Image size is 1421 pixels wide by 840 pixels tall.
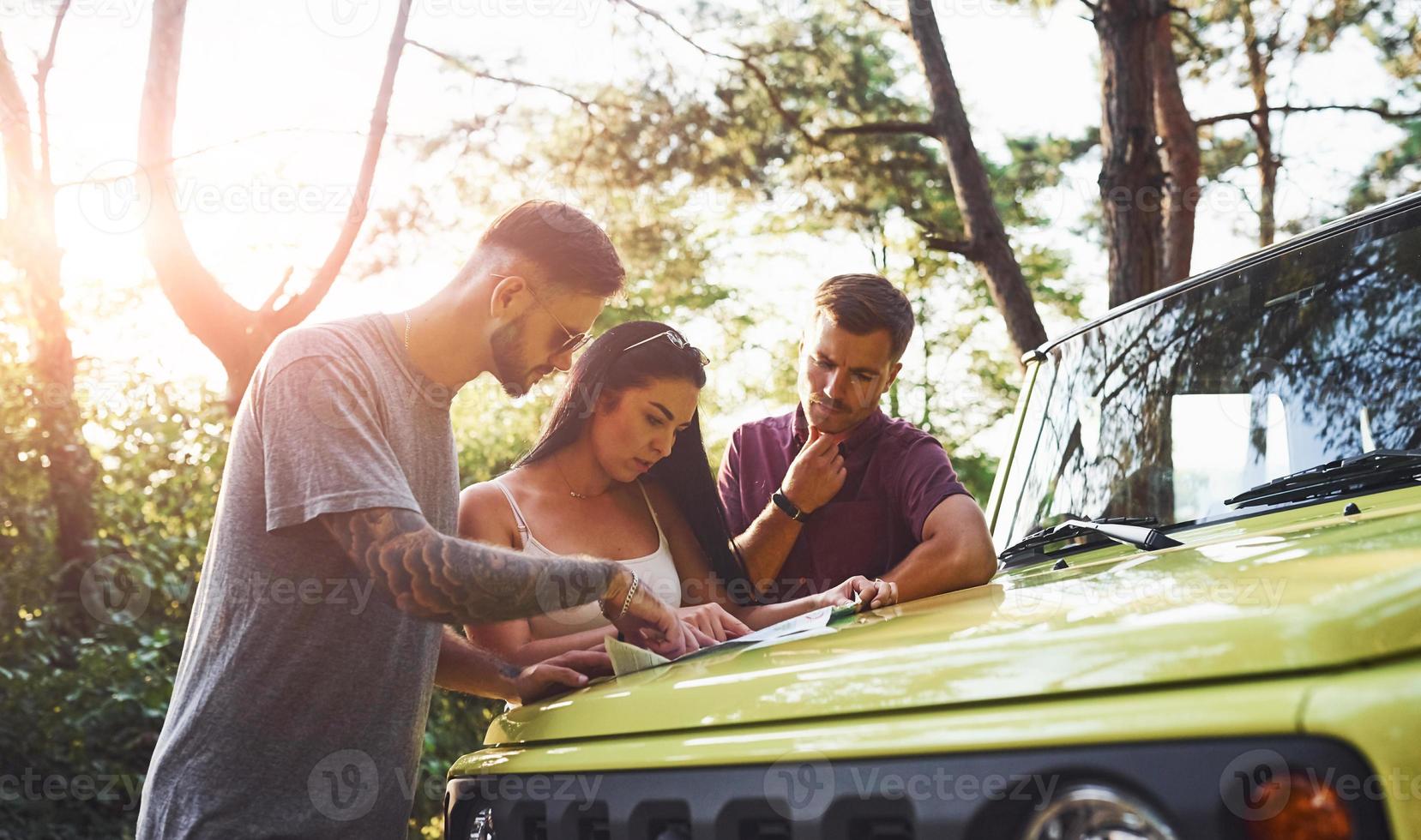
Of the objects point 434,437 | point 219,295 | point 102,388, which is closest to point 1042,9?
point 219,295

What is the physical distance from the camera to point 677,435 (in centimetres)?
309

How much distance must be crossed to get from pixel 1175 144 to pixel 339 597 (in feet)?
34.4

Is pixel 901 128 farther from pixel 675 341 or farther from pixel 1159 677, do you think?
pixel 1159 677

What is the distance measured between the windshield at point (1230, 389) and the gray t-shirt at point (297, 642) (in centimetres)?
170

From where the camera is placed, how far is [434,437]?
8.25ft

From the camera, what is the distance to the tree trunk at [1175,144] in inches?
404

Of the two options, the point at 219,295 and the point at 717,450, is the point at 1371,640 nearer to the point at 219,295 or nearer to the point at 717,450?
the point at 219,295

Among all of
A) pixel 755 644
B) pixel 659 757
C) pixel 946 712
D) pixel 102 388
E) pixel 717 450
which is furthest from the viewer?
pixel 717 450

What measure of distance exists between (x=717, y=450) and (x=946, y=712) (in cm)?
2010
